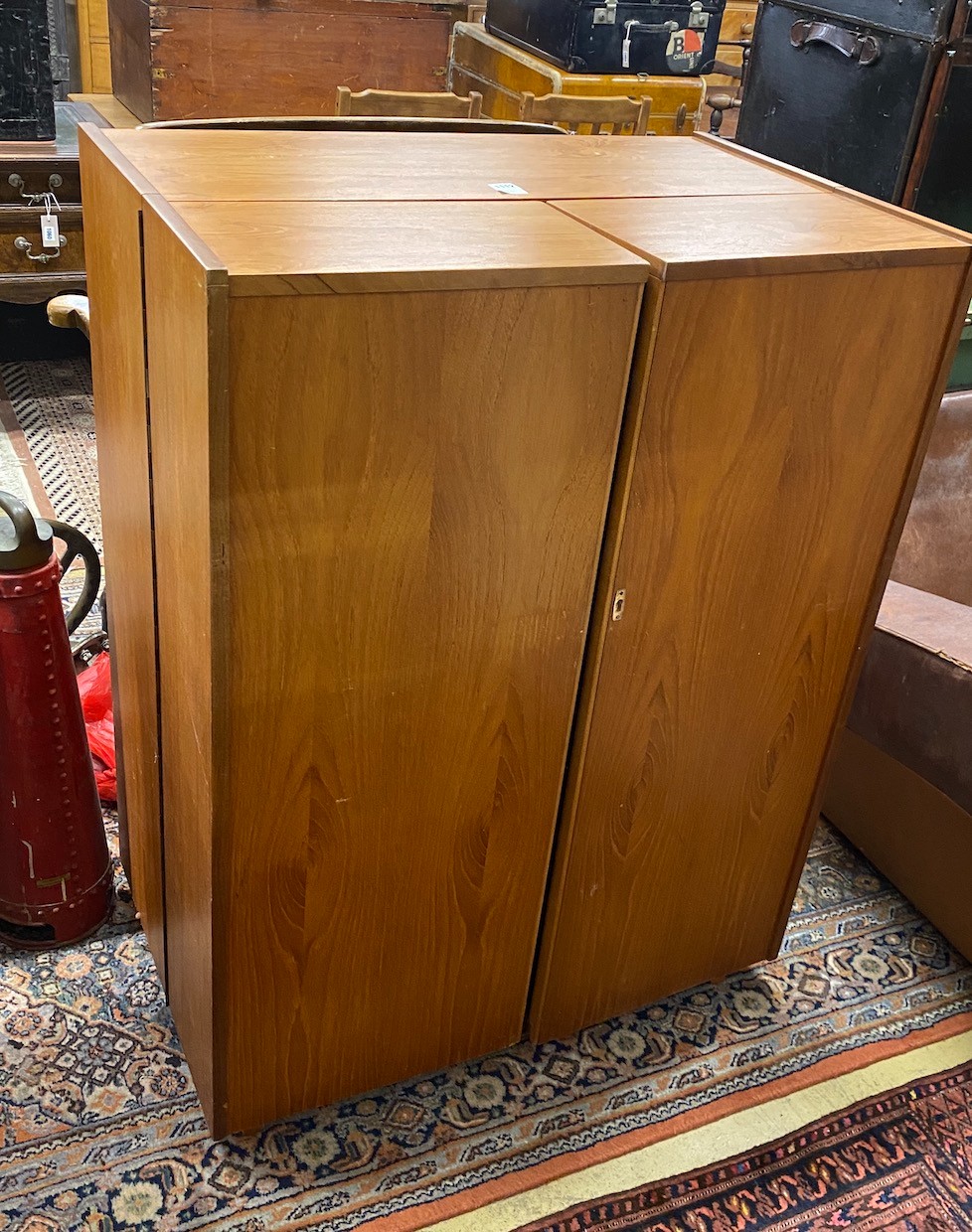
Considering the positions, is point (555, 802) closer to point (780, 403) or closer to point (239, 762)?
point (239, 762)

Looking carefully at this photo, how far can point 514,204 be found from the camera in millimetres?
1345

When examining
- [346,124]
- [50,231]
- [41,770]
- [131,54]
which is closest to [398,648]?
[41,770]

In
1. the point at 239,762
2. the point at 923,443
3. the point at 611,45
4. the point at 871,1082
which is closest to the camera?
the point at 239,762

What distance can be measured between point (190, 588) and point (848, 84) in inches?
80.2

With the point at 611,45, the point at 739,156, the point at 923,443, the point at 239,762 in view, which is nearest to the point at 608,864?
the point at 239,762

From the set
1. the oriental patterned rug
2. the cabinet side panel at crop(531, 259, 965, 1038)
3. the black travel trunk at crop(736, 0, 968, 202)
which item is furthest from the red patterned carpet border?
the black travel trunk at crop(736, 0, 968, 202)

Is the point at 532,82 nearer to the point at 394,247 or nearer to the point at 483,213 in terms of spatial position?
the point at 483,213

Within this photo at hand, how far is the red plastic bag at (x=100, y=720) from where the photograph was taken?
223 cm

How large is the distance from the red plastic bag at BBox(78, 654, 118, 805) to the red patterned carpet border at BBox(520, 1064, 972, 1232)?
45.0 inches

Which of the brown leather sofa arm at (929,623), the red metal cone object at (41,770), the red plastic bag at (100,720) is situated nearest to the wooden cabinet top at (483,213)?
the red metal cone object at (41,770)

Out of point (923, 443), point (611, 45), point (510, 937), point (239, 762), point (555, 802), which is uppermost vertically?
point (611, 45)

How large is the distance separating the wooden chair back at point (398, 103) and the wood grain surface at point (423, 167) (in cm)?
152

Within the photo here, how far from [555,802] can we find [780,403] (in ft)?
1.91

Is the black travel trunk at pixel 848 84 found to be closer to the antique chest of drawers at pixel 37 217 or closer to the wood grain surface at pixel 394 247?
the wood grain surface at pixel 394 247
